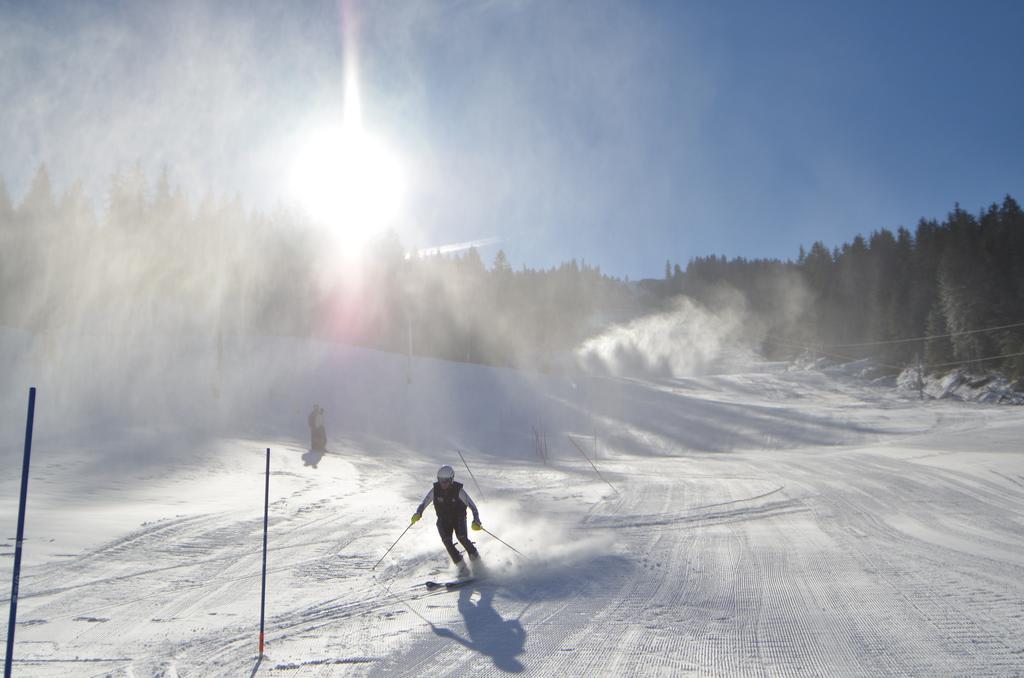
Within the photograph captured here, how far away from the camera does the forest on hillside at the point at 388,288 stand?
40.7 meters

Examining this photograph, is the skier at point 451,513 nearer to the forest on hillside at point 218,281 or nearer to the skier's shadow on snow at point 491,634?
the skier's shadow on snow at point 491,634

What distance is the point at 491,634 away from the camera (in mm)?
5477

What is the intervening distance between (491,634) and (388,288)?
54842 mm

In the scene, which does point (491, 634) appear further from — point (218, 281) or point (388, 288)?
point (388, 288)

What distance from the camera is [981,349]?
51781 mm

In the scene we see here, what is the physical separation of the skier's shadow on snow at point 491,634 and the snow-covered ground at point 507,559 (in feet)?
0.09

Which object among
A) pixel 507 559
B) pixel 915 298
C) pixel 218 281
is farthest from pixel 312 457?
pixel 915 298

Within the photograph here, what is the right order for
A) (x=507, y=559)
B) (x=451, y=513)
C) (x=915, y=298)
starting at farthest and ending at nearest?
(x=915, y=298) → (x=507, y=559) → (x=451, y=513)

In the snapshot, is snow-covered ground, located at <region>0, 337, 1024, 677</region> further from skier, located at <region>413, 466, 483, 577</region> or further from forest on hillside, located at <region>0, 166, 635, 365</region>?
forest on hillside, located at <region>0, 166, 635, 365</region>

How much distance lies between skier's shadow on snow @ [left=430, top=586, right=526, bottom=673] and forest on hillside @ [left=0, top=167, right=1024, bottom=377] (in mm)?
35153

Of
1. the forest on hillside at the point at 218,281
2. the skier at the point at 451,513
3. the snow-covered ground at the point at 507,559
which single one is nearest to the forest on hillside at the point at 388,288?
the forest on hillside at the point at 218,281

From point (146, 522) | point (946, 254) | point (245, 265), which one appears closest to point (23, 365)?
point (245, 265)

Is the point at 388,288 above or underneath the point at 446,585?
above

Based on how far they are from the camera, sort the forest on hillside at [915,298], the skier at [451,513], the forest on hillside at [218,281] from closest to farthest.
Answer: the skier at [451,513]
the forest on hillside at [218,281]
the forest on hillside at [915,298]
